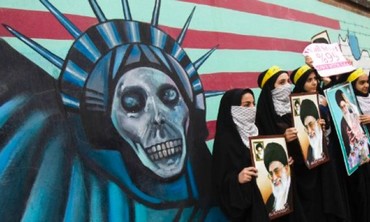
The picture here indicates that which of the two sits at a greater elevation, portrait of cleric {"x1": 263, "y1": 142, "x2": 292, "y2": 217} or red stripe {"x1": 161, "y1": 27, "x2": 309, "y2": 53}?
red stripe {"x1": 161, "y1": 27, "x2": 309, "y2": 53}

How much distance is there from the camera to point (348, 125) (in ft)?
10.9

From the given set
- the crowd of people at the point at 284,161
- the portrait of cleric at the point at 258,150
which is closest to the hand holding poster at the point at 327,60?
the crowd of people at the point at 284,161

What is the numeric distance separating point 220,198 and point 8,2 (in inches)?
63.0

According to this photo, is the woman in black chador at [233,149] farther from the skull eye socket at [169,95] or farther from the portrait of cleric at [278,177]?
the skull eye socket at [169,95]

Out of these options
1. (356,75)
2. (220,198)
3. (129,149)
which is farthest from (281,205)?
(356,75)

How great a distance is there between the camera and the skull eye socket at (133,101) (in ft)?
8.83

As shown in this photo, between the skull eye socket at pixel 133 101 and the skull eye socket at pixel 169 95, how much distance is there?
6.7 inches

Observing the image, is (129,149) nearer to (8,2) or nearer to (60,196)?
(60,196)

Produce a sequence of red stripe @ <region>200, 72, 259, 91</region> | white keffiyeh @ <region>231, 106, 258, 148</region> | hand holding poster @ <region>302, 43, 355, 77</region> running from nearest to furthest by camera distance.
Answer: white keffiyeh @ <region>231, 106, 258, 148</region>
red stripe @ <region>200, 72, 259, 91</region>
hand holding poster @ <region>302, 43, 355, 77</region>

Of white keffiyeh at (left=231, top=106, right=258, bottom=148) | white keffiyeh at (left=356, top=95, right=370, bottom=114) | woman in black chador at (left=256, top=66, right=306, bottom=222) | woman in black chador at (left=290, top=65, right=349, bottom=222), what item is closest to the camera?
white keffiyeh at (left=231, top=106, right=258, bottom=148)

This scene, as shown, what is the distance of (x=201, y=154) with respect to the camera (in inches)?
124

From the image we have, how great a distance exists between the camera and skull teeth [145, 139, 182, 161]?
279 centimetres

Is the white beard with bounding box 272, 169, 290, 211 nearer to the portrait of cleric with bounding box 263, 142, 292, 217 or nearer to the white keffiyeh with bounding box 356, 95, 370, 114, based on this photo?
the portrait of cleric with bounding box 263, 142, 292, 217

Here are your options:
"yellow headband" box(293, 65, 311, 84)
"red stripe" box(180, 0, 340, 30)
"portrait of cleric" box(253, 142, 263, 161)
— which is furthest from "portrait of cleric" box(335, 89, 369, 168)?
"red stripe" box(180, 0, 340, 30)
